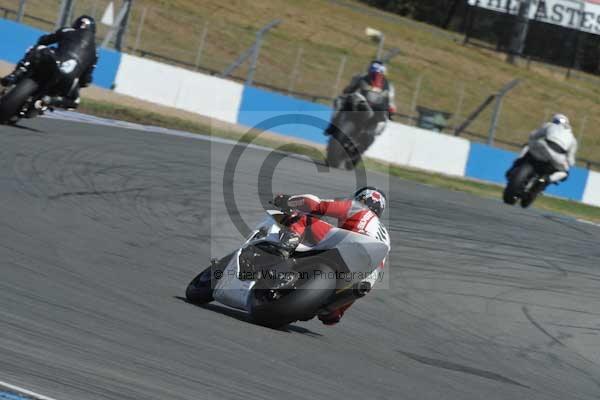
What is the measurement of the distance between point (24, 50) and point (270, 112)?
550 cm

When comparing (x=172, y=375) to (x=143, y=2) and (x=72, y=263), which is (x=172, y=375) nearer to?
(x=72, y=263)

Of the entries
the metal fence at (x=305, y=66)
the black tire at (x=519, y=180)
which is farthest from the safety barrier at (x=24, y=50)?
the black tire at (x=519, y=180)

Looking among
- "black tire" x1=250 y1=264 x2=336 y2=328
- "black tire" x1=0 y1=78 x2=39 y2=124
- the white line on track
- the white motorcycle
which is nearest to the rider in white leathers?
"black tire" x1=0 y1=78 x2=39 y2=124

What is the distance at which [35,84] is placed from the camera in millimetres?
12500

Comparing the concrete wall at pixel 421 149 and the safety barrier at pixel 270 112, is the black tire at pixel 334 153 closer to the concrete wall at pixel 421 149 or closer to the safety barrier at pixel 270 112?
the safety barrier at pixel 270 112

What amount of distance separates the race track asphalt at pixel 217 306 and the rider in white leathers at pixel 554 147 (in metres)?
1.82

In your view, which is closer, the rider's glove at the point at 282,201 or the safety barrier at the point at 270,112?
the rider's glove at the point at 282,201

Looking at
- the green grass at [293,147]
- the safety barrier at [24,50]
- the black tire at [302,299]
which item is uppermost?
the black tire at [302,299]

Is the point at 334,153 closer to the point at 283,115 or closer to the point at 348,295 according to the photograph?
the point at 283,115

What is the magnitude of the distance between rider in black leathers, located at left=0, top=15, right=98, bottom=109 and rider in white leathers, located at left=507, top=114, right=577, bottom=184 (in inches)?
287

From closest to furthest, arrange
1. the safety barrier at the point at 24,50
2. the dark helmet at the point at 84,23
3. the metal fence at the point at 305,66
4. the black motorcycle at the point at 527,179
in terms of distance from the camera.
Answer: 1. the dark helmet at the point at 84,23
2. the black motorcycle at the point at 527,179
3. the safety barrier at the point at 24,50
4. the metal fence at the point at 305,66

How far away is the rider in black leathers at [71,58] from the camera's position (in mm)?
12883

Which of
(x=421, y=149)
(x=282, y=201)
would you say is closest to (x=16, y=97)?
(x=282, y=201)

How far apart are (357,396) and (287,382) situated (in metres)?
0.35
